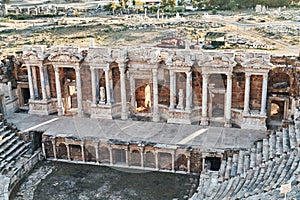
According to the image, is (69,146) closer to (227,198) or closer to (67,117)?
(67,117)

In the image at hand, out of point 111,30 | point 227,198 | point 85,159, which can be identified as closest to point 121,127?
point 85,159

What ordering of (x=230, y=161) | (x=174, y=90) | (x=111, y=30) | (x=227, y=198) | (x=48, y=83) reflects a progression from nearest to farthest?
(x=227, y=198), (x=230, y=161), (x=174, y=90), (x=48, y=83), (x=111, y=30)

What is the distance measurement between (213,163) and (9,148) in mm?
9610

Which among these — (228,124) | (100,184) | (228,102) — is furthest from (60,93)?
(228,124)

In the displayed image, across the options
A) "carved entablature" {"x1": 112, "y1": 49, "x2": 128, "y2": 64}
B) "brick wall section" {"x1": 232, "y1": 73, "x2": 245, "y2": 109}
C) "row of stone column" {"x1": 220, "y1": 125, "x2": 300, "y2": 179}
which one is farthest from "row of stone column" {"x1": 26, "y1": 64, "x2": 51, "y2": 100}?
"row of stone column" {"x1": 220, "y1": 125, "x2": 300, "y2": 179}

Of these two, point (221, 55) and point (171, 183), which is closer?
point (171, 183)

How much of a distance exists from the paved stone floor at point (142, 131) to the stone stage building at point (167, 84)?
618 millimetres

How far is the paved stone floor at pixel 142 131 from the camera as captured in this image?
1992 centimetres

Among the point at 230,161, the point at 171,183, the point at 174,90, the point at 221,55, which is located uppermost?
the point at 221,55

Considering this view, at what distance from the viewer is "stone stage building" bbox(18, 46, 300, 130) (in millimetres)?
21234

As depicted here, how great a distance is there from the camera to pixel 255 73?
20.9m

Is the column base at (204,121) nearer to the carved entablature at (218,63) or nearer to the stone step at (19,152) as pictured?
the carved entablature at (218,63)

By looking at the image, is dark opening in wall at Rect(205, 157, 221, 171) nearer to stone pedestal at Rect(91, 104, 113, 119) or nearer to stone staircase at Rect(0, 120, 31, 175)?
stone pedestal at Rect(91, 104, 113, 119)

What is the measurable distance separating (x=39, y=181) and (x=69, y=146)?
2352mm
